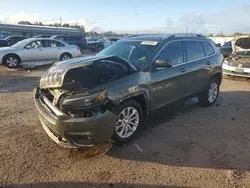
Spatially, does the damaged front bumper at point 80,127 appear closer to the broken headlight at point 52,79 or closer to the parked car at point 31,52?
the broken headlight at point 52,79

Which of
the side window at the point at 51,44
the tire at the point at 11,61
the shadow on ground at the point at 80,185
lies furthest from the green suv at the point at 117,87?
the side window at the point at 51,44

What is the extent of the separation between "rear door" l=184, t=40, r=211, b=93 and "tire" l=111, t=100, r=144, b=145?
1811 mm

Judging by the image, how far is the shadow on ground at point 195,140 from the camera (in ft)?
12.4

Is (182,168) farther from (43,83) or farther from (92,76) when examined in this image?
(43,83)

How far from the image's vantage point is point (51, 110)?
3750mm

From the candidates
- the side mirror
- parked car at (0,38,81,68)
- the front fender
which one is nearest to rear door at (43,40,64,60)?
parked car at (0,38,81,68)

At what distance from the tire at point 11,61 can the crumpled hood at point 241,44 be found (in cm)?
1048

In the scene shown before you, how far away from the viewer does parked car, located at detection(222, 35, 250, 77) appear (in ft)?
32.5

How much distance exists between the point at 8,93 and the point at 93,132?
5001mm

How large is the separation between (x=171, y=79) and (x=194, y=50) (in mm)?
1302

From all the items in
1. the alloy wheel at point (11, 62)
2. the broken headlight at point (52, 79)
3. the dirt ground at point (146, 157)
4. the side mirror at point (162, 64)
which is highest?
the side mirror at point (162, 64)

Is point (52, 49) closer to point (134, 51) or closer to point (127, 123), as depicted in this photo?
point (134, 51)

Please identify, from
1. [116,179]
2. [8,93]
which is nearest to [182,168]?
[116,179]

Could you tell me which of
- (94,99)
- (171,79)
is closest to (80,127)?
(94,99)
